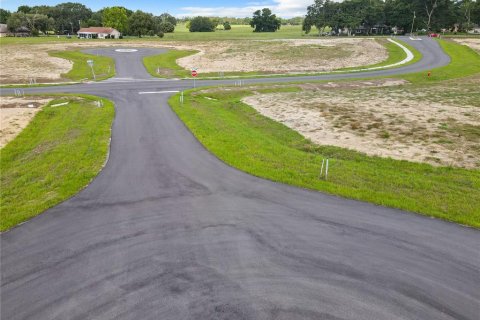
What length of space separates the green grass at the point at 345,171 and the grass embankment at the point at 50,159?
7.27 m

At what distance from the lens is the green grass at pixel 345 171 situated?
13797 millimetres

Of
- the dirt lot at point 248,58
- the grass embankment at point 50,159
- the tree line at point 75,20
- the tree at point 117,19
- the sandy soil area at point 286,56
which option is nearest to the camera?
the grass embankment at point 50,159

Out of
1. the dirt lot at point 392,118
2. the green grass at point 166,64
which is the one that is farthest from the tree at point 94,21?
the dirt lot at point 392,118

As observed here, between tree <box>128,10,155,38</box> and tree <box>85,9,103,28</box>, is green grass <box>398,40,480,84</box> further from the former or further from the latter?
tree <box>85,9,103,28</box>

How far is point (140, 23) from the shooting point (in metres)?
124

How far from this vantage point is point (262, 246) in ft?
36.2

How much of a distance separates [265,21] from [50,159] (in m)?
172

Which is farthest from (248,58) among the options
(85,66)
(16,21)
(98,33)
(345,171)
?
(16,21)

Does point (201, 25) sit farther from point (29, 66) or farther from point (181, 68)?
point (29, 66)

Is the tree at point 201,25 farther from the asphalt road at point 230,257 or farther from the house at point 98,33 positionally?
the asphalt road at point 230,257

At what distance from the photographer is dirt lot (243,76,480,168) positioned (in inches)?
805

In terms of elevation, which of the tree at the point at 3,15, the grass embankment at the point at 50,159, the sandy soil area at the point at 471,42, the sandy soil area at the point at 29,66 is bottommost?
the grass embankment at the point at 50,159

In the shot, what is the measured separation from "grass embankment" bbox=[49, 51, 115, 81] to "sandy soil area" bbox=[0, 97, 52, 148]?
1451 centimetres

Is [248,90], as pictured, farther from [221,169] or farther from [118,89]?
[221,169]
